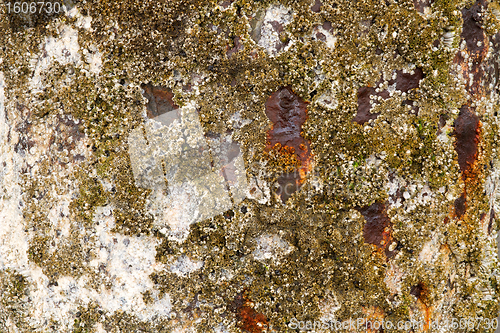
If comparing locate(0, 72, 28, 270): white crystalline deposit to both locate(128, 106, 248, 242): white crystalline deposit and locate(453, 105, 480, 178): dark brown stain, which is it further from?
locate(453, 105, 480, 178): dark brown stain

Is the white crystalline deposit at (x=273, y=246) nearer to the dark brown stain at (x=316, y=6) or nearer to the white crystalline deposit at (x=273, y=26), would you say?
the white crystalline deposit at (x=273, y=26)

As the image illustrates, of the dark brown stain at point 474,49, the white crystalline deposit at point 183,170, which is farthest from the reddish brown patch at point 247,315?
the dark brown stain at point 474,49

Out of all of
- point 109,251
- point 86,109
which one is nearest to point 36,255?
point 109,251

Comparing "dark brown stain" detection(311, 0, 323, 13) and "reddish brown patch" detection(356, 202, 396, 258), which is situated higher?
"dark brown stain" detection(311, 0, 323, 13)

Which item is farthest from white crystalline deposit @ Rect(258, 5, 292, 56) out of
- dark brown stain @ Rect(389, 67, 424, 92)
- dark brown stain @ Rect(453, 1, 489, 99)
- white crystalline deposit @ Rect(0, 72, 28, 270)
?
white crystalline deposit @ Rect(0, 72, 28, 270)

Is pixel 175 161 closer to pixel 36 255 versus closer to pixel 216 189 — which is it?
pixel 216 189
